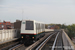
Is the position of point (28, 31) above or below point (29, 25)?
below

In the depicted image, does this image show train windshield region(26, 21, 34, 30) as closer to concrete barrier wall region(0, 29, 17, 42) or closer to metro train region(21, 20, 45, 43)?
metro train region(21, 20, 45, 43)

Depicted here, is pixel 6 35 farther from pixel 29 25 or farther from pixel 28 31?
pixel 29 25

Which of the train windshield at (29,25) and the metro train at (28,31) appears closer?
the metro train at (28,31)

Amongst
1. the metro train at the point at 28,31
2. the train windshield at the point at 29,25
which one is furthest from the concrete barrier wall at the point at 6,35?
the train windshield at the point at 29,25

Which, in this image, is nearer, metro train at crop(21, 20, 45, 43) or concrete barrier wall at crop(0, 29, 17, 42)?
metro train at crop(21, 20, 45, 43)

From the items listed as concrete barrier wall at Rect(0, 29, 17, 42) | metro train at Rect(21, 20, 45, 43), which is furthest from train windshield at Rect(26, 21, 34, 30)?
concrete barrier wall at Rect(0, 29, 17, 42)

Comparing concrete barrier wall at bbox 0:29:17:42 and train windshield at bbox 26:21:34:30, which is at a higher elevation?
train windshield at bbox 26:21:34:30

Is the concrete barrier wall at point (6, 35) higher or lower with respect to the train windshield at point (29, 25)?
lower

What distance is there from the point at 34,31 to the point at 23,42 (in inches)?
78.8

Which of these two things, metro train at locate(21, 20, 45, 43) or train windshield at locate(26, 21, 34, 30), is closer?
metro train at locate(21, 20, 45, 43)

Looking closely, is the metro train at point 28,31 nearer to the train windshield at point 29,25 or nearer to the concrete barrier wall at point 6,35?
the train windshield at point 29,25

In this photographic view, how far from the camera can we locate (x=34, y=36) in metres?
16.8

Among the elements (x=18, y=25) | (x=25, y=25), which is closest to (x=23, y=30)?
(x=25, y=25)

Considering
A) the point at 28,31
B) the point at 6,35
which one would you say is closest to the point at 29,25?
the point at 28,31
